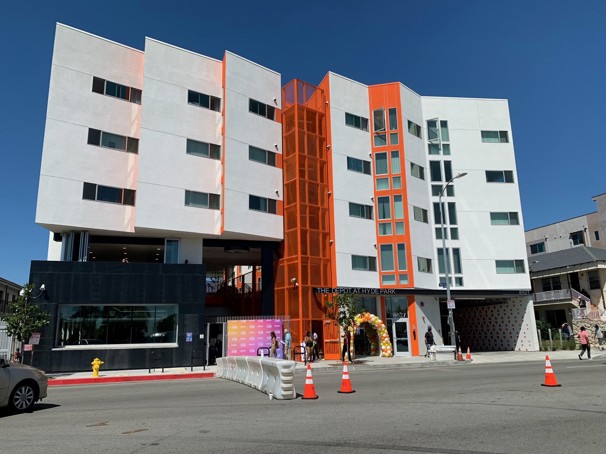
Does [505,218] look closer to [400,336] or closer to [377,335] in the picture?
[400,336]

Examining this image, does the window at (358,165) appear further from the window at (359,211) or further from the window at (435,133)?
the window at (435,133)

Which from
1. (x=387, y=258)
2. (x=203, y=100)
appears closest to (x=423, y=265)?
(x=387, y=258)

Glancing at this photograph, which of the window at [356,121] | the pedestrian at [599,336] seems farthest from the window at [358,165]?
the pedestrian at [599,336]

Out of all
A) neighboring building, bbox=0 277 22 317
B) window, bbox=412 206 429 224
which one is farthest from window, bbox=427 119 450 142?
neighboring building, bbox=0 277 22 317

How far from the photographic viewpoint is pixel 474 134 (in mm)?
38938

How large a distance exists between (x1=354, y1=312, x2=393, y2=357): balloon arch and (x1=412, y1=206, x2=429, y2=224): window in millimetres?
8037

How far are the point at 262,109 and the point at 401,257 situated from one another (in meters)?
14.0

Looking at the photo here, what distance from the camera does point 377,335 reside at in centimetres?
3247

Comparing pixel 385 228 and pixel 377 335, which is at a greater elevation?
pixel 385 228

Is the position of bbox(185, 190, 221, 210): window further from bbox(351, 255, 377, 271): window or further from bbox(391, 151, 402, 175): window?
bbox(391, 151, 402, 175): window

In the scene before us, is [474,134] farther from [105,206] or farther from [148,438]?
[148,438]

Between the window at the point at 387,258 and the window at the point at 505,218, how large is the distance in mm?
9430

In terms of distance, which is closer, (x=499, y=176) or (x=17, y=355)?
(x=17, y=355)

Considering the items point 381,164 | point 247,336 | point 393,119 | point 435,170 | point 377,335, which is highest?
point 393,119
